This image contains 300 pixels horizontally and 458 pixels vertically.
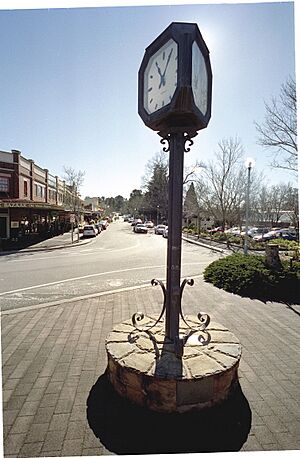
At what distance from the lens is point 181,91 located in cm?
250

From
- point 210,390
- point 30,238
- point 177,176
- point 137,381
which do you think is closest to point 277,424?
point 210,390

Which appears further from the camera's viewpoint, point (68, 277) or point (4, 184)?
point (4, 184)

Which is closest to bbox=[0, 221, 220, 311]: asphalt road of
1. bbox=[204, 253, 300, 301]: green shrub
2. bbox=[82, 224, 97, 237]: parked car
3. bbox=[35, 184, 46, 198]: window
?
bbox=[204, 253, 300, 301]: green shrub

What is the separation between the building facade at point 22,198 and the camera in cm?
2172

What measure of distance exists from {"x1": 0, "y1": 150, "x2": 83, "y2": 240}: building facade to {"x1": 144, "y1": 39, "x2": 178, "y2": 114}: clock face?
17.9 m

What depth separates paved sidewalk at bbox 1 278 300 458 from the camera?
232cm

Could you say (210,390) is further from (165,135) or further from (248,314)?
(248,314)

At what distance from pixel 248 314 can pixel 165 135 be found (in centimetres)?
394

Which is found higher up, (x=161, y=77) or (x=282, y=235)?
(x=161, y=77)

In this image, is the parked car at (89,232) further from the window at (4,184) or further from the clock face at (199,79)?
the clock face at (199,79)

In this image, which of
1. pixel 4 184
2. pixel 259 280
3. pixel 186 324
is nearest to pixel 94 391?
pixel 186 324

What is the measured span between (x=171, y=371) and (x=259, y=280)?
503cm

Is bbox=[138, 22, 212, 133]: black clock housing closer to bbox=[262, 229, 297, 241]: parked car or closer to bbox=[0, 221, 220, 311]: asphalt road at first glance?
bbox=[0, 221, 220, 311]: asphalt road

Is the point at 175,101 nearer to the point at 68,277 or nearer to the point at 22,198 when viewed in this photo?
the point at 68,277
